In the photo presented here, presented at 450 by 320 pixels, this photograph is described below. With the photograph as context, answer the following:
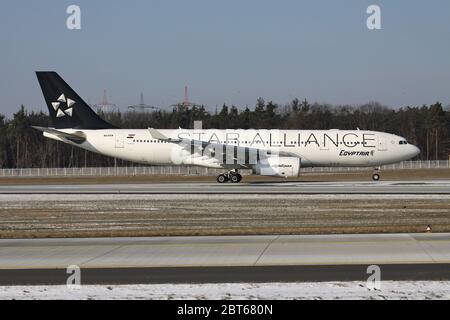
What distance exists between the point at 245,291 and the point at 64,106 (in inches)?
1733

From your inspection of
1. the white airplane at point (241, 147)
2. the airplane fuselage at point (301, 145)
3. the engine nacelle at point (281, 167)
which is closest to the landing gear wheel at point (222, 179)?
the white airplane at point (241, 147)

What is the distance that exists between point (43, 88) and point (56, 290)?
44.3 metres

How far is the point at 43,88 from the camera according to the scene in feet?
179

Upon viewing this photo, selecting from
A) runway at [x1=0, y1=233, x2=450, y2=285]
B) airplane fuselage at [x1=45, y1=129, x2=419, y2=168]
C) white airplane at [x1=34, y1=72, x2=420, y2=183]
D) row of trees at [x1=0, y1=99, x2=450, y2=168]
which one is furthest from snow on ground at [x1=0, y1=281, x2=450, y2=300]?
row of trees at [x1=0, y1=99, x2=450, y2=168]

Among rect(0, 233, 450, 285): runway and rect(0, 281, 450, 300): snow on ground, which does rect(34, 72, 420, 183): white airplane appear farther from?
rect(0, 281, 450, 300): snow on ground

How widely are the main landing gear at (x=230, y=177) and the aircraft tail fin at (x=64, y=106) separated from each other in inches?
403

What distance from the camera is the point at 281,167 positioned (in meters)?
48.5

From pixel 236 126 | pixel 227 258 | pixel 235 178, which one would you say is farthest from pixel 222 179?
pixel 236 126

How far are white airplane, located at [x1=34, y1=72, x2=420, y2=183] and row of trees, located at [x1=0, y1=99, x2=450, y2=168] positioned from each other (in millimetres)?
59115

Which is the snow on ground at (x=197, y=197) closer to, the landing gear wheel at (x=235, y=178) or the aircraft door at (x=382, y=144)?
the landing gear wheel at (x=235, y=178)

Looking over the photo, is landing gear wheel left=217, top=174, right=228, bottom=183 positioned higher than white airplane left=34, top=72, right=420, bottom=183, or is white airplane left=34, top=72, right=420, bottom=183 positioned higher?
white airplane left=34, top=72, right=420, bottom=183

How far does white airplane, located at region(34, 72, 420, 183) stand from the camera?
5106 centimetres
